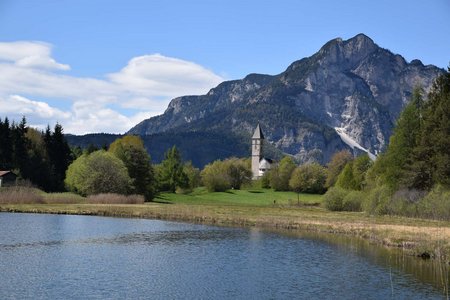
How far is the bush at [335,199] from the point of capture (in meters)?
90.4

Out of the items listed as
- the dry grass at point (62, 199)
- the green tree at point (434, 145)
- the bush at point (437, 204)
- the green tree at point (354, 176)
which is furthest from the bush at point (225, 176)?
the bush at point (437, 204)

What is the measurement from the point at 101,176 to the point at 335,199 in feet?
131

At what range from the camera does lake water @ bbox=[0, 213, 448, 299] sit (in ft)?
86.6

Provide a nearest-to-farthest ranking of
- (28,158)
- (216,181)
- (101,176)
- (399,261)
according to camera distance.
A: (399,261)
(101,176)
(28,158)
(216,181)

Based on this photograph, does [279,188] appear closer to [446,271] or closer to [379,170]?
[379,170]

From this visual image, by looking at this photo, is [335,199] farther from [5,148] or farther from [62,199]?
[5,148]

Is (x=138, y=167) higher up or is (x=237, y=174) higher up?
(x=237, y=174)

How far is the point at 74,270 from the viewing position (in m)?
30.2

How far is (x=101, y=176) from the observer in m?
94.2

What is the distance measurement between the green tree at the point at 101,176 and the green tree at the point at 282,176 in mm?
79060

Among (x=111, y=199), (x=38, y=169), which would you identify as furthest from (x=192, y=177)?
(x=111, y=199)

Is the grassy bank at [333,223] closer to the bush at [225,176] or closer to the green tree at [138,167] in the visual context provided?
the green tree at [138,167]

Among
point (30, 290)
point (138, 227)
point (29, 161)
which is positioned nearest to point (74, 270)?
point (30, 290)

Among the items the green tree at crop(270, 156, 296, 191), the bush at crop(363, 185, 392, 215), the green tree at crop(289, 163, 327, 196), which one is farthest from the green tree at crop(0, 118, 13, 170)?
the green tree at crop(270, 156, 296, 191)
